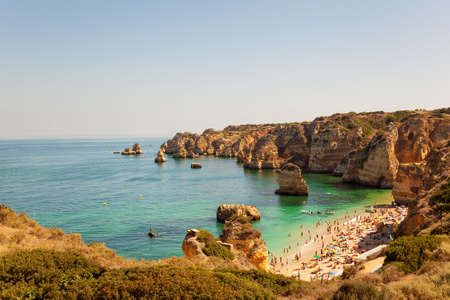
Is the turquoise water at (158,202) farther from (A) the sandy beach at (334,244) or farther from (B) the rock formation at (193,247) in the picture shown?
(B) the rock formation at (193,247)

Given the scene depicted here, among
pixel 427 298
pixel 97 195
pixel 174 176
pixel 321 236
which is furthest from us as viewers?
pixel 174 176

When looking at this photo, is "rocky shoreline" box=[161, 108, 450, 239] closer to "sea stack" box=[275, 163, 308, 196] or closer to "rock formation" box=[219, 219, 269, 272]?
"sea stack" box=[275, 163, 308, 196]

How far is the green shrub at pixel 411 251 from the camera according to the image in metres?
13.6

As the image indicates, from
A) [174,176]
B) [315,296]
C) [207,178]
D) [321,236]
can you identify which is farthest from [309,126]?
[315,296]

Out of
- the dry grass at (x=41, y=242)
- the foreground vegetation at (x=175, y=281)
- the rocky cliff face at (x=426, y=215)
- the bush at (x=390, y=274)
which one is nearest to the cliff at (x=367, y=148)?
the rocky cliff face at (x=426, y=215)

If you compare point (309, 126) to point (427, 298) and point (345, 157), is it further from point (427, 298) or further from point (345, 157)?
point (427, 298)

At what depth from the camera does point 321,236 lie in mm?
36281

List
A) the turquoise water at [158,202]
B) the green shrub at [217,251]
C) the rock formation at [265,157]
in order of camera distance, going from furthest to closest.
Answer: the rock formation at [265,157], the turquoise water at [158,202], the green shrub at [217,251]

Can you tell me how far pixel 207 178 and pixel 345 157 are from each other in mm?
37129

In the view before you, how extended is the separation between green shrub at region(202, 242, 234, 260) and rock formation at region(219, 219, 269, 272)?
149 inches

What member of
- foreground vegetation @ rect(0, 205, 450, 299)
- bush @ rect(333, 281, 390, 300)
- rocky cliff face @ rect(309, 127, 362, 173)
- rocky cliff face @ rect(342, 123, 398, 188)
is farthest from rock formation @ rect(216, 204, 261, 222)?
rocky cliff face @ rect(309, 127, 362, 173)

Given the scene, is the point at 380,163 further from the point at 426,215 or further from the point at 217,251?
the point at 217,251

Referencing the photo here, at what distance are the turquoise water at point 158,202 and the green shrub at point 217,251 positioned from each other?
11.7 m

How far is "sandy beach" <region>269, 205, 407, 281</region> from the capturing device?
2806 centimetres
